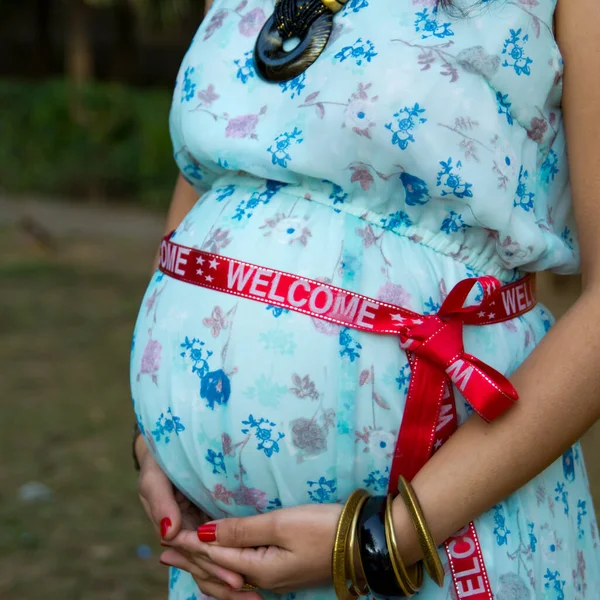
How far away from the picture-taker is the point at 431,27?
1.11 meters

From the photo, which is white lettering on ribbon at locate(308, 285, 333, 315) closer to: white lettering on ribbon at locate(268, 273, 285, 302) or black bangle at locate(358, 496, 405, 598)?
white lettering on ribbon at locate(268, 273, 285, 302)

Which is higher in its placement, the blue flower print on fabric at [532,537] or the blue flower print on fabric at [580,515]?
the blue flower print on fabric at [532,537]

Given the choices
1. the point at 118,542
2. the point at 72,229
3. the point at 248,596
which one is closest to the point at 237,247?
the point at 248,596

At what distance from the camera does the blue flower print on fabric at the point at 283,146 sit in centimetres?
115

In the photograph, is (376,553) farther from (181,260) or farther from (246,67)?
(246,67)

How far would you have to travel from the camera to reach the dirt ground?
10.7ft

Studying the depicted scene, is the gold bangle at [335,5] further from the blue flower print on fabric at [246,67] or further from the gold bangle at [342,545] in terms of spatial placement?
the gold bangle at [342,545]

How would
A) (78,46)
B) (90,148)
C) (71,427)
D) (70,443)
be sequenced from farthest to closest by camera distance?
(78,46)
(90,148)
(71,427)
(70,443)

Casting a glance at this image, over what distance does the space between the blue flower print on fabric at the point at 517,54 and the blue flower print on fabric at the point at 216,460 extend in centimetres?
59

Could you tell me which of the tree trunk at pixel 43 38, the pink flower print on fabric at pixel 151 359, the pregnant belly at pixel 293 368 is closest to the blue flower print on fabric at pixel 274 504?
the pregnant belly at pixel 293 368

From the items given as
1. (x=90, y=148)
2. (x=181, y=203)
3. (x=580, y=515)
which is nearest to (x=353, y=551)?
(x=580, y=515)

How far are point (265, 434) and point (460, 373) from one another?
0.25 metres

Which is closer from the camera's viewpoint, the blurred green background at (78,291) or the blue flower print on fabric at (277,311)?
the blue flower print on fabric at (277,311)

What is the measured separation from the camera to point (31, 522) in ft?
11.7
